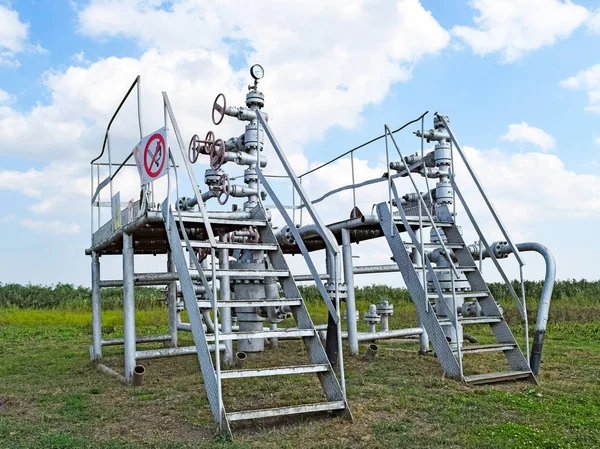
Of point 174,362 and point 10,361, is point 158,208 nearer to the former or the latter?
point 174,362

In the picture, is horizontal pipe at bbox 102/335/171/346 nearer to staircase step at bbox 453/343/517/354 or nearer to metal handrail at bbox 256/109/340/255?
Answer: metal handrail at bbox 256/109/340/255

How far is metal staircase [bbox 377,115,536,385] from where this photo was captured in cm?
785

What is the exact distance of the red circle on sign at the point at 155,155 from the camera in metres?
7.42

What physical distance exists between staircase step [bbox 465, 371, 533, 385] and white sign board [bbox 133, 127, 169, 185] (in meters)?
4.35

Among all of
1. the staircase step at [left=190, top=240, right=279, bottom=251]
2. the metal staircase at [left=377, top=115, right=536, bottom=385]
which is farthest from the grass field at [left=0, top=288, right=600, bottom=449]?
the staircase step at [left=190, top=240, right=279, bottom=251]

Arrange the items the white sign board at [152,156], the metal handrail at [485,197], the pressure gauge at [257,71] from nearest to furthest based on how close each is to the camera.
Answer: the white sign board at [152,156] < the metal handrail at [485,197] < the pressure gauge at [257,71]

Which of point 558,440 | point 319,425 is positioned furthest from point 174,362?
point 558,440

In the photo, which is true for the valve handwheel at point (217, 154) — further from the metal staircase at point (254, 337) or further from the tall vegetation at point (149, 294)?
the tall vegetation at point (149, 294)

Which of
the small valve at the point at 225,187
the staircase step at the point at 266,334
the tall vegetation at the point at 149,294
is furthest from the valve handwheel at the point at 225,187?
the tall vegetation at the point at 149,294

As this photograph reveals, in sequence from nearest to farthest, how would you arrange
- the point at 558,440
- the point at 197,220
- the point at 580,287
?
the point at 558,440
the point at 197,220
the point at 580,287

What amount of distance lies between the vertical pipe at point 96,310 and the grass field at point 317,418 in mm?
373

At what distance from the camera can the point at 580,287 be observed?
28.7 meters

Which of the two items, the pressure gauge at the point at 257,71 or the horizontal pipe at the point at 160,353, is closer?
the horizontal pipe at the point at 160,353

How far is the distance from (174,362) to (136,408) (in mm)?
4279
